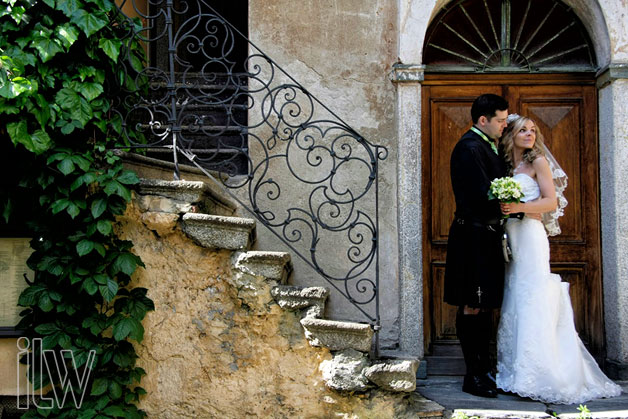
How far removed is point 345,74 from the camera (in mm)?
5781

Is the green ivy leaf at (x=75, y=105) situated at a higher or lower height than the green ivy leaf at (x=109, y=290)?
higher

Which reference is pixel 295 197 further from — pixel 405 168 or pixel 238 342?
pixel 238 342

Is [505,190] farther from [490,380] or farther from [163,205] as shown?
[163,205]

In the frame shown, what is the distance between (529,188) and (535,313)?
888 mm

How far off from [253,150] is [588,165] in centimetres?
284

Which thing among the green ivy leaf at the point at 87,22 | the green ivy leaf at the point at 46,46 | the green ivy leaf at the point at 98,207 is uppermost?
the green ivy leaf at the point at 87,22

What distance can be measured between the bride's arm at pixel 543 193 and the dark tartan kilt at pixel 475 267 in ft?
0.80

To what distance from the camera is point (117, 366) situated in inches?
181

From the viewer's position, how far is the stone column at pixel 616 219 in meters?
5.48

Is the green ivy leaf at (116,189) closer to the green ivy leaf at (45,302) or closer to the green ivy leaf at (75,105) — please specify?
the green ivy leaf at (75,105)

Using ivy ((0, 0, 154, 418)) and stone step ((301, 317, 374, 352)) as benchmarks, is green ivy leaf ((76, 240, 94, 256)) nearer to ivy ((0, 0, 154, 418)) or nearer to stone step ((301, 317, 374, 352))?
ivy ((0, 0, 154, 418))

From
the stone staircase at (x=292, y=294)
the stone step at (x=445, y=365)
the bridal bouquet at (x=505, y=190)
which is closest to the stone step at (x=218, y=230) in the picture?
the stone staircase at (x=292, y=294)

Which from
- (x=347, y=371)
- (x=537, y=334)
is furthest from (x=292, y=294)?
(x=537, y=334)

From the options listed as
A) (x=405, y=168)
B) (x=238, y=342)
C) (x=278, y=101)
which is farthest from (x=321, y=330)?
(x=278, y=101)
